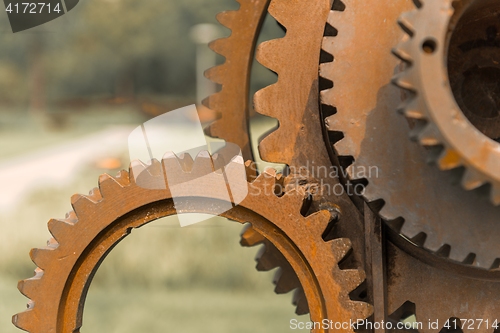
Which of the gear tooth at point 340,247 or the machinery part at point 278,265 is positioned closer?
the gear tooth at point 340,247

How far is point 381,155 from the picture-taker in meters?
0.91

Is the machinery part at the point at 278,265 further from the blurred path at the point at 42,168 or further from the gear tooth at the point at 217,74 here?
the blurred path at the point at 42,168

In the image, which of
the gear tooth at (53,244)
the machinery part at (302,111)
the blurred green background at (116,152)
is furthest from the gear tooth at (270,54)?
the blurred green background at (116,152)

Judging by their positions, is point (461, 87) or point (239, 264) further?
point (239, 264)

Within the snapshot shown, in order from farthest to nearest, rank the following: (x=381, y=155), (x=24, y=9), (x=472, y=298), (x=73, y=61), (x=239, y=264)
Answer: (x=239, y=264) < (x=73, y=61) < (x=24, y=9) < (x=472, y=298) < (x=381, y=155)

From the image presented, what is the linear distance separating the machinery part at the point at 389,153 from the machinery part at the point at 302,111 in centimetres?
10

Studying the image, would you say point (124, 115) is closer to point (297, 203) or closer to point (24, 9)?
point (24, 9)

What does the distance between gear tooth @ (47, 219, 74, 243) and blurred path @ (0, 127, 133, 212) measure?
1.43 m

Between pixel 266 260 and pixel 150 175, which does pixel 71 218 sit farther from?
pixel 266 260

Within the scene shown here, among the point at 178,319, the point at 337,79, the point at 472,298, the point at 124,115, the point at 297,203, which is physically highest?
the point at 124,115

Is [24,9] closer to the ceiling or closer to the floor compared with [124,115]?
closer to the floor

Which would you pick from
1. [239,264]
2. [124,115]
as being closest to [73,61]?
[124,115]

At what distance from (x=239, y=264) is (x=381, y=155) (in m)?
1.83

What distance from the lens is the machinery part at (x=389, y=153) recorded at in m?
0.90
